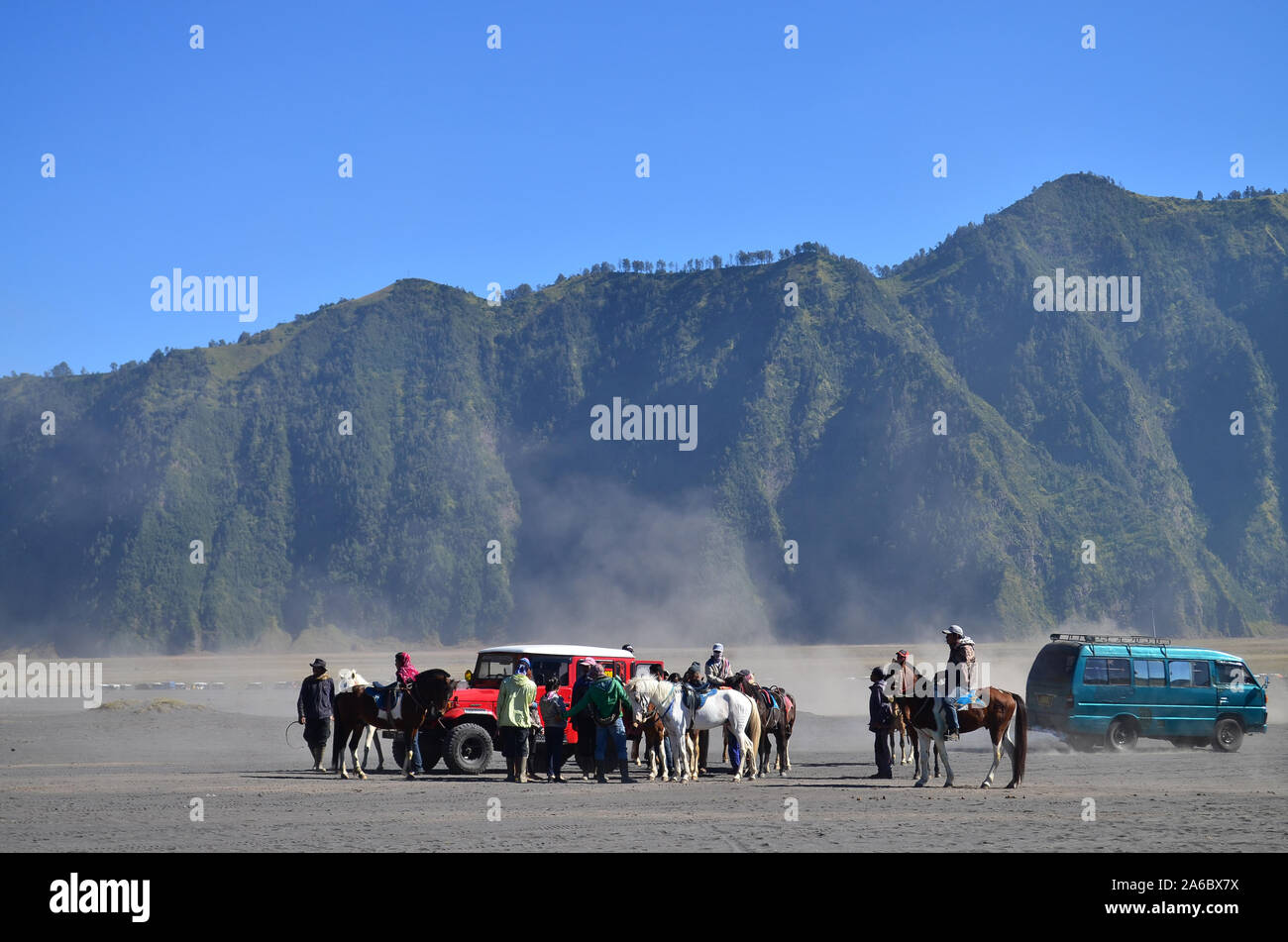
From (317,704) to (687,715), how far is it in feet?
21.4

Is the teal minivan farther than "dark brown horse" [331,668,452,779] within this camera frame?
Yes

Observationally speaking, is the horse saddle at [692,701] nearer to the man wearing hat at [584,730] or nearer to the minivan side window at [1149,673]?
the man wearing hat at [584,730]

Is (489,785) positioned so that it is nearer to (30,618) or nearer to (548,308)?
(30,618)

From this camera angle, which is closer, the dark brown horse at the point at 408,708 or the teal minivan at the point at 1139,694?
the dark brown horse at the point at 408,708

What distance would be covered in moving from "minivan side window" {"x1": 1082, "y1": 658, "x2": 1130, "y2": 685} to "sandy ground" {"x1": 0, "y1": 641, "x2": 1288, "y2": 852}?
1.64 m

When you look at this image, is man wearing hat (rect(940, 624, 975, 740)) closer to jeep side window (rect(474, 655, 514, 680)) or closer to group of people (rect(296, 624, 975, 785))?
group of people (rect(296, 624, 975, 785))

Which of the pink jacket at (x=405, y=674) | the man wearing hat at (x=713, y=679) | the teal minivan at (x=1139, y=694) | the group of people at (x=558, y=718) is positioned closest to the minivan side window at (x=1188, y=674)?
the teal minivan at (x=1139, y=694)

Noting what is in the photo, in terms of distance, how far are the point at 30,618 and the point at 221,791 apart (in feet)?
373

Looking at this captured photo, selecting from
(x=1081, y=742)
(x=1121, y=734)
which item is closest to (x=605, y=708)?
(x=1081, y=742)

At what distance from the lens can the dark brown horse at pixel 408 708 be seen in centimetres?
2103

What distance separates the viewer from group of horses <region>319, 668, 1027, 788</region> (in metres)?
19.6

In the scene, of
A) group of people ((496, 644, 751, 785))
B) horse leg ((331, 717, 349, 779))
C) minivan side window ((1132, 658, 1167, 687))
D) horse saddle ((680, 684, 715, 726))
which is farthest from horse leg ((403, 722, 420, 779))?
minivan side window ((1132, 658, 1167, 687))

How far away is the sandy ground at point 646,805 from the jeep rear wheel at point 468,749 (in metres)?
0.47
